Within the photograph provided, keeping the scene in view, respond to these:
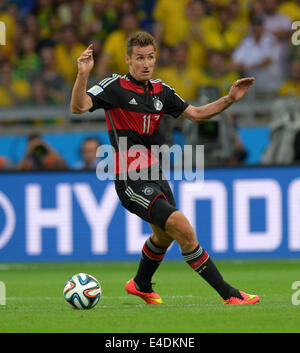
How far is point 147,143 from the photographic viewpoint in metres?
7.38

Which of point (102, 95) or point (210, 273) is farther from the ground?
point (102, 95)

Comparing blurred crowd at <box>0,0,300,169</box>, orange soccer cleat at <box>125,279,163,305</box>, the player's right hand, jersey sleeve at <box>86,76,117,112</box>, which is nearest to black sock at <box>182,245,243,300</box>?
orange soccer cleat at <box>125,279,163,305</box>

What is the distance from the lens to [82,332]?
5609 millimetres

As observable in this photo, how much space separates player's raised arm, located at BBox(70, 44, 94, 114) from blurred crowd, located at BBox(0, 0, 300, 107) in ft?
22.5

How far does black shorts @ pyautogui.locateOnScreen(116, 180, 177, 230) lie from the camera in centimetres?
691

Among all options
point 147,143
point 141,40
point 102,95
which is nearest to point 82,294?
point 147,143

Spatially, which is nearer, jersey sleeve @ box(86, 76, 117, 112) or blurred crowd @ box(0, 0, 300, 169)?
jersey sleeve @ box(86, 76, 117, 112)

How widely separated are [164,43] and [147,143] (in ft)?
25.8

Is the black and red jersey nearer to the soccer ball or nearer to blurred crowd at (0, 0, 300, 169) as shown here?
the soccer ball

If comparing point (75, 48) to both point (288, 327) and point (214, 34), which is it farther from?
point (288, 327)

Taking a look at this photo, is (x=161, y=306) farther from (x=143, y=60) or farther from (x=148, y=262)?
(x=143, y=60)

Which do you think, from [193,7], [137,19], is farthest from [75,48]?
[193,7]

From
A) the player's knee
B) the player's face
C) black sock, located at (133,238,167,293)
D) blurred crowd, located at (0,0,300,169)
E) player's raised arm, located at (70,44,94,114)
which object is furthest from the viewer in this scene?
blurred crowd, located at (0,0,300,169)

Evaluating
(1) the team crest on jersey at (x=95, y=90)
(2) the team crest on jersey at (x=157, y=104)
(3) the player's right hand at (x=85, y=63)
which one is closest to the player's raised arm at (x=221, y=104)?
(2) the team crest on jersey at (x=157, y=104)
